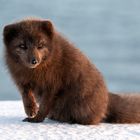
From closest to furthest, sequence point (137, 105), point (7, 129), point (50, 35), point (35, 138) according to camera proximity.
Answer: point (35, 138) → point (7, 129) → point (50, 35) → point (137, 105)

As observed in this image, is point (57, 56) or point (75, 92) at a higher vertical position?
point (57, 56)

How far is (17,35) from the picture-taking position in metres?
9.21

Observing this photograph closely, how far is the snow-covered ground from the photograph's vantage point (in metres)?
8.06

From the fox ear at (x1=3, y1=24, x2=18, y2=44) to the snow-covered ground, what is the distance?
1.40 meters

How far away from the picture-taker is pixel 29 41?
29.7 feet

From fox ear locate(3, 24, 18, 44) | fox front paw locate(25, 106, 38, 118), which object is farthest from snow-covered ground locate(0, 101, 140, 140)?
fox ear locate(3, 24, 18, 44)

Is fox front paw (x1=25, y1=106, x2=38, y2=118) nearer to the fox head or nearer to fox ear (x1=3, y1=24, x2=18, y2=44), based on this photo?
the fox head

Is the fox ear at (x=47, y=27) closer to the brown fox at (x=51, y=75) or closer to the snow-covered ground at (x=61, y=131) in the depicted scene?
the brown fox at (x=51, y=75)

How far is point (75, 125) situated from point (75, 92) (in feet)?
1.86

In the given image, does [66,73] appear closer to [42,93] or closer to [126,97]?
[42,93]

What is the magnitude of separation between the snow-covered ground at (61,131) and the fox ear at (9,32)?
1.40m

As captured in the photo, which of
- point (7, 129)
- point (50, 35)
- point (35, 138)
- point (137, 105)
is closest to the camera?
point (35, 138)

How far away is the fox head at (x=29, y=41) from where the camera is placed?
8.99 meters

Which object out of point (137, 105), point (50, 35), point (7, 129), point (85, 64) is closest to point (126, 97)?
point (137, 105)
